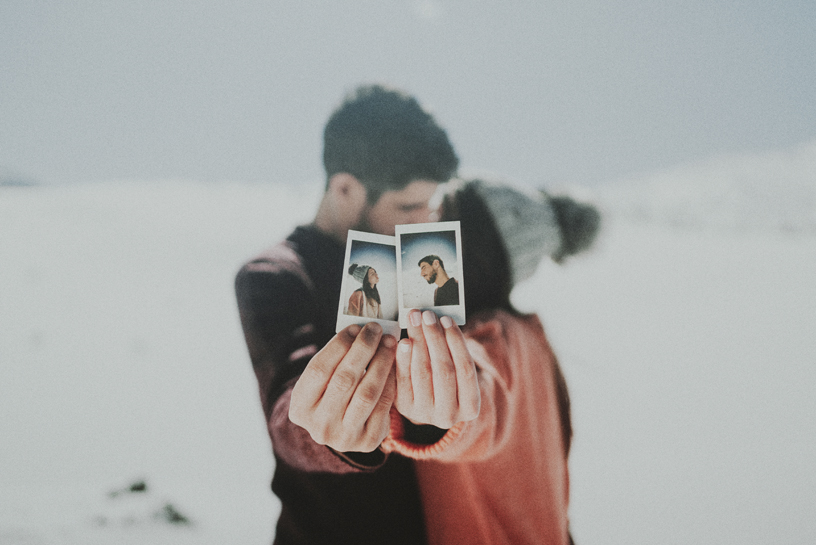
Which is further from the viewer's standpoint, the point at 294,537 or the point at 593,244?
the point at 593,244

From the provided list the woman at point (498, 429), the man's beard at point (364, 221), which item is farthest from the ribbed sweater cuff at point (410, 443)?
the man's beard at point (364, 221)

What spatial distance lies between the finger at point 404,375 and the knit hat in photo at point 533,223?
33.8 inches

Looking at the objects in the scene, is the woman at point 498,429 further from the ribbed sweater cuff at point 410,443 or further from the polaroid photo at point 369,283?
the polaroid photo at point 369,283

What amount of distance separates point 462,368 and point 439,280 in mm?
152

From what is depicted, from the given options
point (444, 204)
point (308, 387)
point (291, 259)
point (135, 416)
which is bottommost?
point (135, 416)

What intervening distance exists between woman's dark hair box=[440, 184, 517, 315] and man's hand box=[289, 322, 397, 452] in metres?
0.74

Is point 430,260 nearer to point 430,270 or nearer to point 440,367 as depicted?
point 430,270

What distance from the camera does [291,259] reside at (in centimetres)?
88

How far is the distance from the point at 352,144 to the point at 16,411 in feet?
5.84

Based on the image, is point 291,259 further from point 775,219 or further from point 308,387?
point 775,219

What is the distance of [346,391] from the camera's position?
1.48ft

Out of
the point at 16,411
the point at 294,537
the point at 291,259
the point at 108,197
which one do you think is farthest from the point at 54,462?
the point at 108,197

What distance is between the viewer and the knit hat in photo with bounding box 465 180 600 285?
1262 mm

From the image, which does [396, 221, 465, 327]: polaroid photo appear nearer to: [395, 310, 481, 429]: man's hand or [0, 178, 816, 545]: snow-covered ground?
[395, 310, 481, 429]: man's hand
